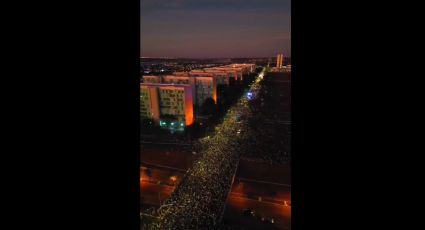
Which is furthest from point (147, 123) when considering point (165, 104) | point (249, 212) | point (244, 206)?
point (249, 212)

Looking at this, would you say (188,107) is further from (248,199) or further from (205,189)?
(248,199)

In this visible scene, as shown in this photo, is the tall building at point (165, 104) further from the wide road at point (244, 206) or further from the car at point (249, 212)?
the car at point (249, 212)

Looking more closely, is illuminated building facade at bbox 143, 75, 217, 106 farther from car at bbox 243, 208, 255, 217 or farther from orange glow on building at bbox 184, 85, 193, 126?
car at bbox 243, 208, 255, 217

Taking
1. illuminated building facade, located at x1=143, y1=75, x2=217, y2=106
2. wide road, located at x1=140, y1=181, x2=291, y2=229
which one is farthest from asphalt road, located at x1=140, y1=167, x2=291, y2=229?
illuminated building facade, located at x1=143, y1=75, x2=217, y2=106

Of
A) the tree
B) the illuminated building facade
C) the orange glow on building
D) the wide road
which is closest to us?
the wide road

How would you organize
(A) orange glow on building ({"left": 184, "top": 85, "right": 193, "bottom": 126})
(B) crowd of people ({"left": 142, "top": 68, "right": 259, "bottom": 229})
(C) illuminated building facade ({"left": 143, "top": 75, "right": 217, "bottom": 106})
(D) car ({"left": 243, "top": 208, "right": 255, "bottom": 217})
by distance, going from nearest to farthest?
(B) crowd of people ({"left": 142, "top": 68, "right": 259, "bottom": 229}) < (D) car ({"left": 243, "top": 208, "right": 255, "bottom": 217}) < (A) orange glow on building ({"left": 184, "top": 85, "right": 193, "bottom": 126}) < (C) illuminated building facade ({"left": 143, "top": 75, "right": 217, "bottom": 106})
